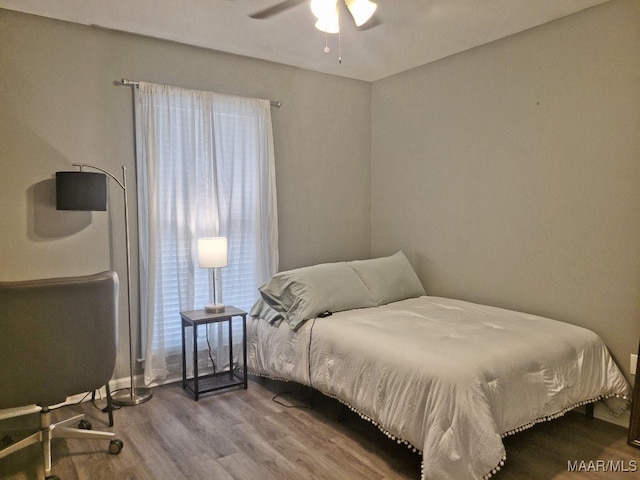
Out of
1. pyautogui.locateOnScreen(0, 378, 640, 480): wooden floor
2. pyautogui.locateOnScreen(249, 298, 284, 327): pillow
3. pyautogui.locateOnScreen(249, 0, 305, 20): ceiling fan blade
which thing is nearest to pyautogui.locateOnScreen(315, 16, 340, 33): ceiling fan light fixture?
pyautogui.locateOnScreen(249, 0, 305, 20): ceiling fan blade

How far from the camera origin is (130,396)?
125 inches

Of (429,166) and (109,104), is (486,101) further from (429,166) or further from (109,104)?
(109,104)

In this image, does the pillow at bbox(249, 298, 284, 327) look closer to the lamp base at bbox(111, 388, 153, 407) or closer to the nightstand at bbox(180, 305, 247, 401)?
A: the nightstand at bbox(180, 305, 247, 401)

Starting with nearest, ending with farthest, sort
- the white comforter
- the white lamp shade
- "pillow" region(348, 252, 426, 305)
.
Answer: the white comforter < the white lamp shade < "pillow" region(348, 252, 426, 305)

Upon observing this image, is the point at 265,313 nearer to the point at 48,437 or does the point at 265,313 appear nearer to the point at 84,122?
the point at 48,437

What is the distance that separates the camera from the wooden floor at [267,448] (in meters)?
2.29

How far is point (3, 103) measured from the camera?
112 inches

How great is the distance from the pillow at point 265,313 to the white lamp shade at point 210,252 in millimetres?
467

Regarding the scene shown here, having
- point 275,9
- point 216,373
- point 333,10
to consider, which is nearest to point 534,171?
point 333,10

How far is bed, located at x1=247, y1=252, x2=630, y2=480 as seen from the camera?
2059mm

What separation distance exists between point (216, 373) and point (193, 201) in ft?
4.50

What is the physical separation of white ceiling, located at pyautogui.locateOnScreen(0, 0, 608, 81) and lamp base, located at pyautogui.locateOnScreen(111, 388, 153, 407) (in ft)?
8.17

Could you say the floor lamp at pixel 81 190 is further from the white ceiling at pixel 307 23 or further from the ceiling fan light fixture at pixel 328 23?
the ceiling fan light fixture at pixel 328 23

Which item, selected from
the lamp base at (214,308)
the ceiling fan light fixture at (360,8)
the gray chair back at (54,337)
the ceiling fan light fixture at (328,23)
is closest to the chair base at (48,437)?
the gray chair back at (54,337)
